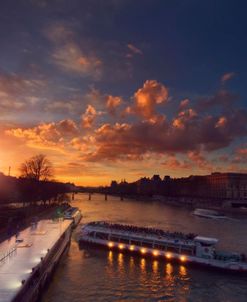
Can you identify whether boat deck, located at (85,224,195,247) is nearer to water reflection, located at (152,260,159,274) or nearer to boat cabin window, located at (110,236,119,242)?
boat cabin window, located at (110,236,119,242)

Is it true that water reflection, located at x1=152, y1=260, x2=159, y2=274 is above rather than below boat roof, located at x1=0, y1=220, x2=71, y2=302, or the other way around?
below

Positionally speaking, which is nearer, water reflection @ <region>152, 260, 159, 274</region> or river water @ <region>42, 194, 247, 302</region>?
river water @ <region>42, 194, 247, 302</region>

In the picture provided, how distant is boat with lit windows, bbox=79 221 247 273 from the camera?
5274 cm

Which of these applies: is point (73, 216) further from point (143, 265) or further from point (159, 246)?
point (143, 265)

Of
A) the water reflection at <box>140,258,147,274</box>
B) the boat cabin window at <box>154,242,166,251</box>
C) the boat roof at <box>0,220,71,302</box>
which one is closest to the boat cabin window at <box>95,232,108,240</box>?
the boat roof at <box>0,220,71,302</box>

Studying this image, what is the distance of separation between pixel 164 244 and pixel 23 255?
25.7 m

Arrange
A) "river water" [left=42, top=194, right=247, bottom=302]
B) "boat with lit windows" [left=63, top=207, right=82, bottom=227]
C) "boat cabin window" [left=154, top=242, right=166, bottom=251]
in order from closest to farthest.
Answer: "river water" [left=42, top=194, right=247, bottom=302]
"boat cabin window" [left=154, top=242, right=166, bottom=251]
"boat with lit windows" [left=63, top=207, right=82, bottom=227]

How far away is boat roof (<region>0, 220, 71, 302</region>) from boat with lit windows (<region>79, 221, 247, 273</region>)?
25.5 feet

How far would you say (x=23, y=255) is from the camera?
4228 centimetres

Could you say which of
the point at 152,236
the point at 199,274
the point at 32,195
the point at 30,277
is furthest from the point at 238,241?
the point at 32,195

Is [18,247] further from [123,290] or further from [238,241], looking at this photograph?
[238,241]

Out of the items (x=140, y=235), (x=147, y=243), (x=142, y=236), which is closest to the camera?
(x=147, y=243)

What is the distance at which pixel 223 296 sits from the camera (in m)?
41.7

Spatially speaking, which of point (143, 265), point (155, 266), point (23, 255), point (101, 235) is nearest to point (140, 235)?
point (143, 265)
